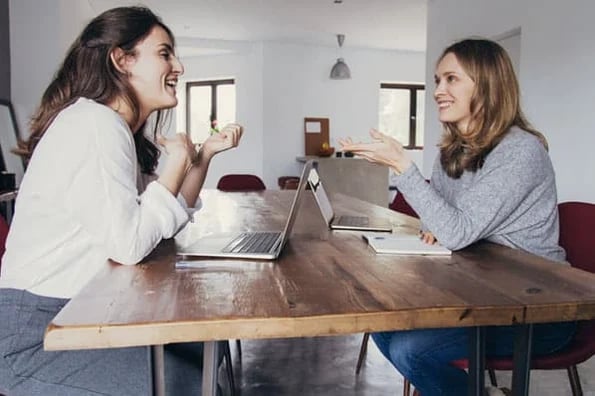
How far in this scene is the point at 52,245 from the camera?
3.57 feet

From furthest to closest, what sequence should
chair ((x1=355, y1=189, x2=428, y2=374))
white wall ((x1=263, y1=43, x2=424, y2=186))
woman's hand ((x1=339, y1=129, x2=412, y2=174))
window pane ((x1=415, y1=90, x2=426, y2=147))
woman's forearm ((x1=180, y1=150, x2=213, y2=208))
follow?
window pane ((x1=415, y1=90, x2=426, y2=147))
white wall ((x1=263, y1=43, x2=424, y2=186))
chair ((x1=355, y1=189, x2=428, y2=374))
woman's forearm ((x1=180, y1=150, x2=213, y2=208))
woman's hand ((x1=339, y1=129, x2=412, y2=174))

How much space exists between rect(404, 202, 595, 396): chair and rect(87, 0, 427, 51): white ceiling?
435 centimetres

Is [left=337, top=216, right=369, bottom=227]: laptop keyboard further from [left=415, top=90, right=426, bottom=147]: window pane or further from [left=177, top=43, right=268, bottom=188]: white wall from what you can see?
[left=415, top=90, right=426, bottom=147]: window pane

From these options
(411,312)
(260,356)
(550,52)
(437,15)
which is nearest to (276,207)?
(260,356)

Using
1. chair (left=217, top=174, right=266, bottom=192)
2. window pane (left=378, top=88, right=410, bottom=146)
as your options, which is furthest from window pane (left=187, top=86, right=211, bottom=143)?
chair (left=217, top=174, right=266, bottom=192)

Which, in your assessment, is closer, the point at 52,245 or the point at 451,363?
the point at 52,245

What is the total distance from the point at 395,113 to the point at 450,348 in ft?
24.2

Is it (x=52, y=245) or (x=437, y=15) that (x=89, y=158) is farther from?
(x=437, y=15)

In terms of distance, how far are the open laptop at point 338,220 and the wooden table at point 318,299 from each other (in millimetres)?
375

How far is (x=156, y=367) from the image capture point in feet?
3.26

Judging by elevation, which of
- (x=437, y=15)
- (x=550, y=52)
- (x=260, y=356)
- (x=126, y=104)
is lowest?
(x=260, y=356)

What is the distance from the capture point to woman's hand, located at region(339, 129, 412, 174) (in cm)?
137

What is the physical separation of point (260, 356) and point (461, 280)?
5.73ft

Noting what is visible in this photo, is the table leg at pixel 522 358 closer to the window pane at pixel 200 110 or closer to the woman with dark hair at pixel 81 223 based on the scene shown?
the woman with dark hair at pixel 81 223
